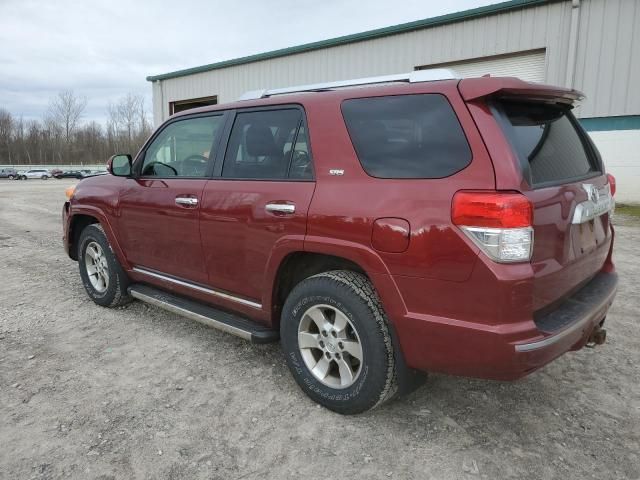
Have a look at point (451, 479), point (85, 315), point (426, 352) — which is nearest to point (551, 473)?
point (451, 479)

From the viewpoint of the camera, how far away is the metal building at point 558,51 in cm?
1149

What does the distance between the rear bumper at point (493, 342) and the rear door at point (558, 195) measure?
12 cm

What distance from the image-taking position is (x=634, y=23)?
11.2 metres

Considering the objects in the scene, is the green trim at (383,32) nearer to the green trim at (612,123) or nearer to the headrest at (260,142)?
the green trim at (612,123)

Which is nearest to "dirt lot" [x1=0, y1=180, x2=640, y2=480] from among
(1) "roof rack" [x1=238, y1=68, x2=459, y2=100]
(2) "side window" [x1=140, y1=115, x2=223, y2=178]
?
(2) "side window" [x1=140, y1=115, x2=223, y2=178]

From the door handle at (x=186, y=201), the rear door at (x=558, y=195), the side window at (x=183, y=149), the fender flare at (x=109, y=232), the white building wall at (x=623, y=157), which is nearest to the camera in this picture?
the rear door at (x=558, y=195)

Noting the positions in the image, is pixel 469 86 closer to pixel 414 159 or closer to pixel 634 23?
pixel 414 159

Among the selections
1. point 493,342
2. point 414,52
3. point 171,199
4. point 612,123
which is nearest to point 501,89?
point 493,342

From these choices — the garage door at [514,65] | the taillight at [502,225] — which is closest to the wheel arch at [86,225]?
the taillight at [502,225]

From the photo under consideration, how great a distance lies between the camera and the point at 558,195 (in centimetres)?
241

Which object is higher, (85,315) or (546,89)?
(546,89)

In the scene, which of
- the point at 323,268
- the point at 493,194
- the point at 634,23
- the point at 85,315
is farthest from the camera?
the point at 634,23

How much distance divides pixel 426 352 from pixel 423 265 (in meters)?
0.44

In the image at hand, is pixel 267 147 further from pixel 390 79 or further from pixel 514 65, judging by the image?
pixel 514 65
